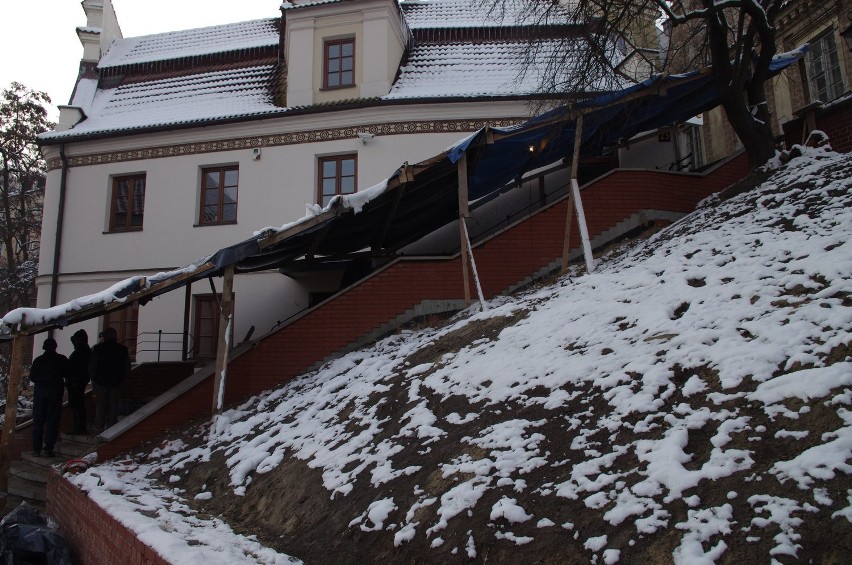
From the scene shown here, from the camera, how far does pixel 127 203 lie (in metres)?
16.2

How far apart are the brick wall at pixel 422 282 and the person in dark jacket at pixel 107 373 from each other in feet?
5.23

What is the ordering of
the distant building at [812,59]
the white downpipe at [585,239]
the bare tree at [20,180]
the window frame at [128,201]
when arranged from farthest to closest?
1. the bare tree at [20,180]
2. the window frame at [128,201]
3. the distant building at [812,59]
4. the white downpipe at [585,239]

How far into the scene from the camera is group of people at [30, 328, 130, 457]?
10.1 m

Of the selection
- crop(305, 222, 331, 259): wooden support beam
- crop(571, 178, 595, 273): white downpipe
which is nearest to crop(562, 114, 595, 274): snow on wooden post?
crop(571, 178, 595, 273): white downpipe

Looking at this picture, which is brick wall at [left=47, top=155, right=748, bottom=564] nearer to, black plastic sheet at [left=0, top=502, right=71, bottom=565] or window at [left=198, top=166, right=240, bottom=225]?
black plastic sheet at [left=0, top=502, right=71, bottom=565]

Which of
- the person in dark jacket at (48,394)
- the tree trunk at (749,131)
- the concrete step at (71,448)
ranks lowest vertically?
the concrete step at (71,448)

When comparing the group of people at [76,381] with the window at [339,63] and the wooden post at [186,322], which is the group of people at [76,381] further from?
the window at [339,63]

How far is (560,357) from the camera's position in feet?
19.9

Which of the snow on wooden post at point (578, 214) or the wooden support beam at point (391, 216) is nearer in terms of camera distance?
the snow on wooden post at point (578, 214)

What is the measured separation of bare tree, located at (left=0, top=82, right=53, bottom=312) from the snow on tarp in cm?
1530

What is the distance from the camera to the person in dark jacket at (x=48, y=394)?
10.1 m

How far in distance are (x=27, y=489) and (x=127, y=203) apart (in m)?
8.44

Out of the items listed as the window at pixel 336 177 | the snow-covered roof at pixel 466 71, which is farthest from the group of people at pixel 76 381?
the snow-covered roof at pixel 466 71

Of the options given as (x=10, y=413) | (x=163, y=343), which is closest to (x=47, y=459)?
(x=10, y=413)
